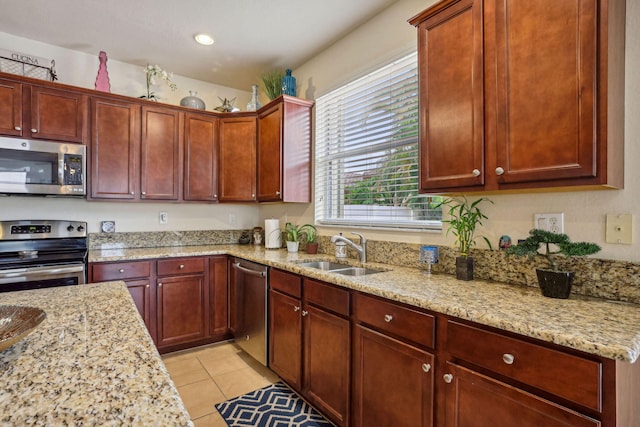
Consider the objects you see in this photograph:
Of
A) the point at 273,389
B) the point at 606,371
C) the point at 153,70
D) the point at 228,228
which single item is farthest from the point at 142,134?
the point at 606,371

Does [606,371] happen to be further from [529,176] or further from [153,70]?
[153,70]

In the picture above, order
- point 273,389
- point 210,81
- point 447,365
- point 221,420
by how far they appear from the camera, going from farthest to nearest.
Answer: point 210,81 → point 273,389 → point 221,420 → point 447,365

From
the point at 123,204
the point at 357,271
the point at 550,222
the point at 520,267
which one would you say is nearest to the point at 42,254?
the point at 123,204

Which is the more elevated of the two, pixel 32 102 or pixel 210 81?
pixel 210 81

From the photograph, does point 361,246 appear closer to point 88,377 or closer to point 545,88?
point 545,88

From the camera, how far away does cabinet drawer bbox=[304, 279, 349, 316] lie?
182 cm

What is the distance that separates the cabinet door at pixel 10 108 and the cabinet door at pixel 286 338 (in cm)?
228

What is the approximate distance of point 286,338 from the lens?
231 centimetres

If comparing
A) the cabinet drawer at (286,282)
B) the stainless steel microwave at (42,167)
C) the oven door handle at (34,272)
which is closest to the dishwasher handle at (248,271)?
the cabinet drawer at (286,282)

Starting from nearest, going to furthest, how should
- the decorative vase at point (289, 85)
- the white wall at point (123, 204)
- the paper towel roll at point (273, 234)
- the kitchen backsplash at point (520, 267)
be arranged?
the kitchen backsplash at point (520, 267), the white wall at point (123, 204), the decorative vase at point (289, 85), the paper towel roll at point (273, 234)

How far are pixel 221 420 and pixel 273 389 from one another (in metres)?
0.43

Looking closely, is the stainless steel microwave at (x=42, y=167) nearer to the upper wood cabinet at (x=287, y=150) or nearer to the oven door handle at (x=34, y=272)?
the oven door handle at (x=34, y=272)

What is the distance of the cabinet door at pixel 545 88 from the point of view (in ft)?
4.03

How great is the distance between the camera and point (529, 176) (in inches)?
54.6
